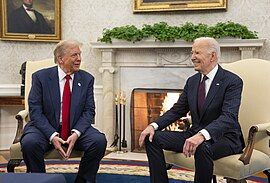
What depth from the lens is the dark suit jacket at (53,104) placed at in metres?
3.49

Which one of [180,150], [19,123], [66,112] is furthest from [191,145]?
[19,123]

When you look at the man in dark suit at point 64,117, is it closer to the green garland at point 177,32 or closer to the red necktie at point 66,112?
the red necktie at point 66,112

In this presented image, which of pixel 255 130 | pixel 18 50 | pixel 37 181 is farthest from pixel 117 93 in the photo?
pixel 37 181

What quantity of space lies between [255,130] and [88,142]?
1312mm

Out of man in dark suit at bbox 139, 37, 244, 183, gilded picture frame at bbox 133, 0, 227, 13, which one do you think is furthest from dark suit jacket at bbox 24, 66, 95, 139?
gilded picture frame at bbox 133, 0, 227, 13

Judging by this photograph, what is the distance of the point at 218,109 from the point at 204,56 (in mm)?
428

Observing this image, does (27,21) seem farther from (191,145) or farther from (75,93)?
(191,145)

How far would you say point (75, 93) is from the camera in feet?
11.8

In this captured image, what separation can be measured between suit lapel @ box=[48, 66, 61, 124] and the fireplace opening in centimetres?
229

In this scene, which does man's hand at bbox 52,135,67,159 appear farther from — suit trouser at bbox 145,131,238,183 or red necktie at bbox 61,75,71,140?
suit trouser at bbox 145,131,238,183

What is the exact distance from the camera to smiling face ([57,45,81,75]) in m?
3.55

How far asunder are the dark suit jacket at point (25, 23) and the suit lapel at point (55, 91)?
102 inches

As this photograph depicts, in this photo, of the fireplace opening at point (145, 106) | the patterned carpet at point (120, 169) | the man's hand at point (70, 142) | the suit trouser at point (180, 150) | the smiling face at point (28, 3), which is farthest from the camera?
the smiling face at point (28, 3)

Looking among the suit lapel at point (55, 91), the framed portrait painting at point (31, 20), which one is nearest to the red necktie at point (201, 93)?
the suit lapel at point (55, 91)
